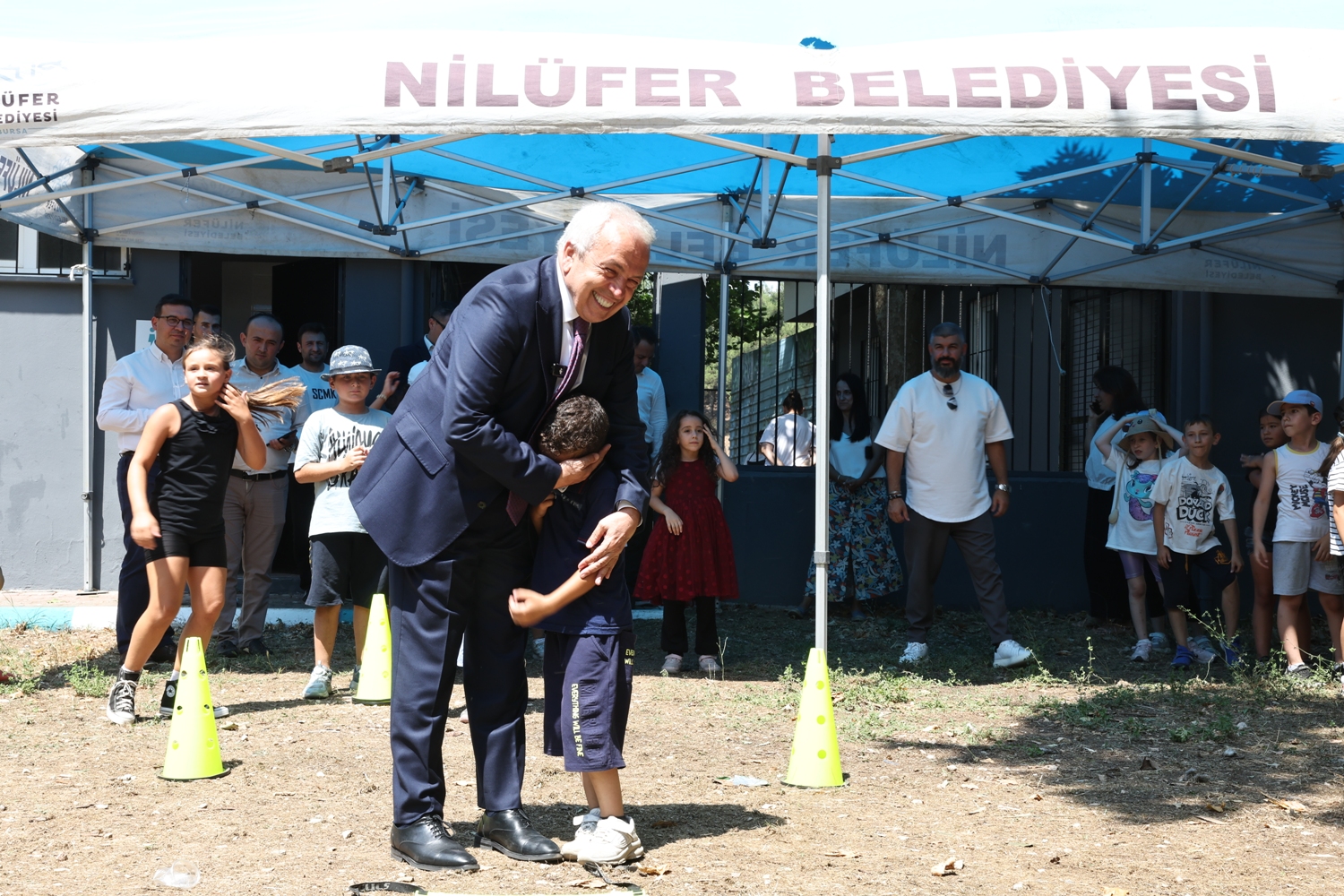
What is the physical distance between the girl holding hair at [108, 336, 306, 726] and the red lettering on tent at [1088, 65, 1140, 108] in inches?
157

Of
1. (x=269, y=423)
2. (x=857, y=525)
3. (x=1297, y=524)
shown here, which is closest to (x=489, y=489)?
(x=269, y=423)

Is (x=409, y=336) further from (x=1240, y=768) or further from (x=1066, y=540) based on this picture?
(x=1240, y=768)

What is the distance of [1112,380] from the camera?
8359 mm

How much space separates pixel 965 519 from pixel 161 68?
192 inches

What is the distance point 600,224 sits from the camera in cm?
338

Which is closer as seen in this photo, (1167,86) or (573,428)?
(573,428)

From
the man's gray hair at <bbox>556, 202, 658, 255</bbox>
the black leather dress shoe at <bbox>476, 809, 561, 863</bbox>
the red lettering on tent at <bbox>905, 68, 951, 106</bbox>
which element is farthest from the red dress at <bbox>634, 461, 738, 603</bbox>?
the man's gray hair at <bbox>556, 202, 658, 255</bbox>

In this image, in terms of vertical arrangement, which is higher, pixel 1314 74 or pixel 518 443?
pixel 1314 74

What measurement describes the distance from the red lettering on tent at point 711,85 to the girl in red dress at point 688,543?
99.5 inches

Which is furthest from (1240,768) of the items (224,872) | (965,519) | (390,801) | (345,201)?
(345,201)

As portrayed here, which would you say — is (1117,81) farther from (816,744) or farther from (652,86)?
(816,744)

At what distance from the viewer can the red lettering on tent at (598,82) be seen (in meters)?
5.01

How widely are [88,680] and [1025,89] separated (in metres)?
5.37

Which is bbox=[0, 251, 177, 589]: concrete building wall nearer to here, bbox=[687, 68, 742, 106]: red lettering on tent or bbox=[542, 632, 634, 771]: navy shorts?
bbox=[687, 68, 742, 106]: red lettering on tent
